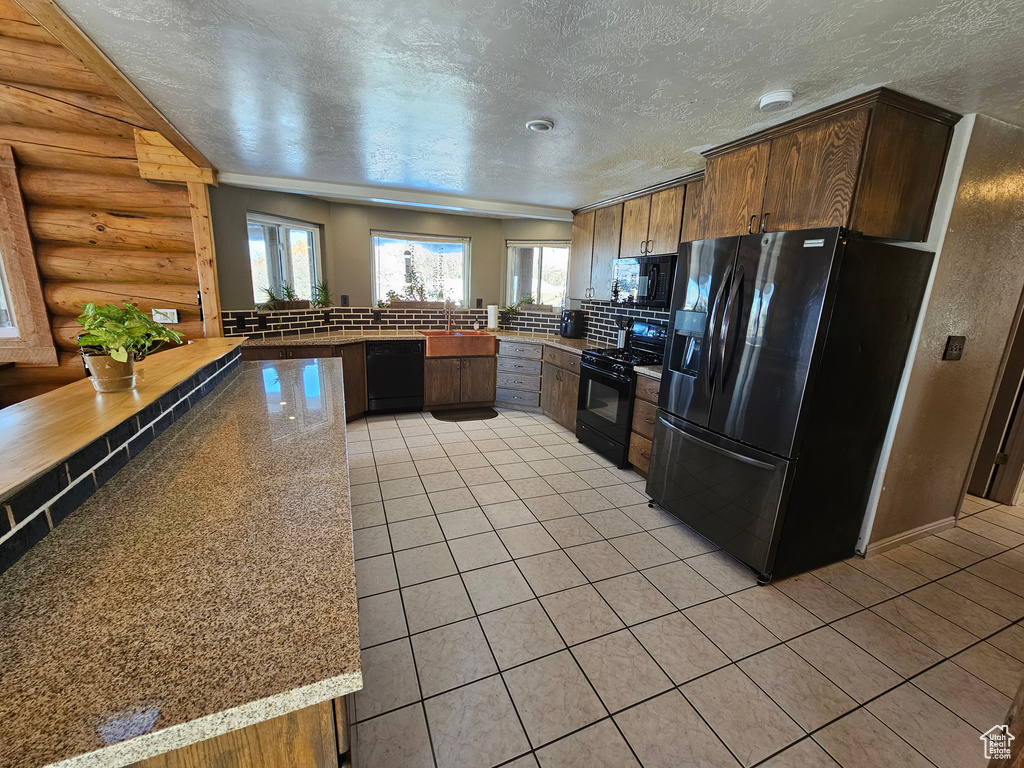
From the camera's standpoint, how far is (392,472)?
10.2 ft

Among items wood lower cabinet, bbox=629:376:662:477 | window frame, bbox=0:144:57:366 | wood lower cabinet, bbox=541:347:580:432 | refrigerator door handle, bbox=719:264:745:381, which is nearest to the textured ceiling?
refrigerator door handle, bbox=719:264:745:381

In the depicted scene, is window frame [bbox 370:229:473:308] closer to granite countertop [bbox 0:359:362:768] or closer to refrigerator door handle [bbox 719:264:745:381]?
refrigerator door handle [bbox 719:264:745:381]

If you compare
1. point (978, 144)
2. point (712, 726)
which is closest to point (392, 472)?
point (712, 726)

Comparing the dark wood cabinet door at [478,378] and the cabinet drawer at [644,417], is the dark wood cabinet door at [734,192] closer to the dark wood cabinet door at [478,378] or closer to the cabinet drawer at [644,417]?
the cabinet drawer at [644,417]

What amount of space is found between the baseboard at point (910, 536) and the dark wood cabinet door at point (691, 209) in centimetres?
209

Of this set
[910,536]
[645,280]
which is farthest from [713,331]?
[910,536]

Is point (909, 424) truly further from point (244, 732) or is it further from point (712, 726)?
point (244, 732)

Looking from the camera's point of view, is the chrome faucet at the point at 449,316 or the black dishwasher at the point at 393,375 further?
the chrome faucet at the point at 449,316

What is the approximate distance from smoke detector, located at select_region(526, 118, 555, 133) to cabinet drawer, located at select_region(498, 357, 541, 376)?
103 inches

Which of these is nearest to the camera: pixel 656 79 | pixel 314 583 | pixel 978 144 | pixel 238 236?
pixel 314 583

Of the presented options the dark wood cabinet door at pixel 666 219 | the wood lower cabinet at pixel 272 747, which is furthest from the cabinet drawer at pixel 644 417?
the wood lower cabinet at pixel 272 747

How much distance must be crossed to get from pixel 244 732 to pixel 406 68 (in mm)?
2096

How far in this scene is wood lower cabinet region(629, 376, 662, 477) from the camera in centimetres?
296

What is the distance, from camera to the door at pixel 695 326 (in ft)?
7.20
